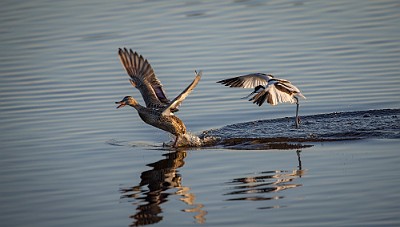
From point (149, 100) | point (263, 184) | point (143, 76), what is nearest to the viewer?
point (263, 184)

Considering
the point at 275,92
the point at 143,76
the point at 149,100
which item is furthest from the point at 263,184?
the point at 143,76

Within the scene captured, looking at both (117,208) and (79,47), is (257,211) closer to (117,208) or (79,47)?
(117,208)

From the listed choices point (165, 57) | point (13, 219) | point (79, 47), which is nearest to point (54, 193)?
point (13, 219)

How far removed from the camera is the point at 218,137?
456 inches

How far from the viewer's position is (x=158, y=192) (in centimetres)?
906

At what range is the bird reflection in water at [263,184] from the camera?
28.2 ft

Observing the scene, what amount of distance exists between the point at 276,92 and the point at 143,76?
1.96m

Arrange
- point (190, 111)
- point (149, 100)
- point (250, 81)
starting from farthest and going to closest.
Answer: point (190, 111) < point (250, 81) < point (149, 100)

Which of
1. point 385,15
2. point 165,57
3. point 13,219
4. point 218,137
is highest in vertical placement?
point 385,15

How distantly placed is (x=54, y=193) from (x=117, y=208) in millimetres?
1046

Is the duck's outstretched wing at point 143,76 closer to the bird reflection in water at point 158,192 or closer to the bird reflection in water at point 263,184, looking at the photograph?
the bird reflection in water at point 158,192

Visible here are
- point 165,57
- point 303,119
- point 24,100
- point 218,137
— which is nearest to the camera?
point 218,137

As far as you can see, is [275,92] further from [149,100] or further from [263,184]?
[263,184]

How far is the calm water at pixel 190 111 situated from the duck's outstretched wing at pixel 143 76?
2.04 ft
